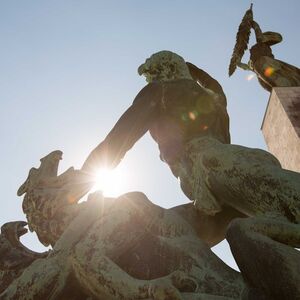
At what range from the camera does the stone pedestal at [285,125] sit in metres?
4.41

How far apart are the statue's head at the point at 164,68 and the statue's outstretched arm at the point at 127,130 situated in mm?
266

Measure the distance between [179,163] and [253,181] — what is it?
2.47 ft

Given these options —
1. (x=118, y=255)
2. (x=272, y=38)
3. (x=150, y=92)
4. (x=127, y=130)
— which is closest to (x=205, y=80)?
(x=150, y=92)

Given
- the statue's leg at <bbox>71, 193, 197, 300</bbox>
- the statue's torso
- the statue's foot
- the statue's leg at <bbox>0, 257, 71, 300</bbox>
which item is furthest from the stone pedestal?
the statue's leg at <bbox>0, 257, 71, 300</bbox>

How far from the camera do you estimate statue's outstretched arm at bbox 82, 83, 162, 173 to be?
2.97 m

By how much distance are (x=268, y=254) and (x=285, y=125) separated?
300 cm

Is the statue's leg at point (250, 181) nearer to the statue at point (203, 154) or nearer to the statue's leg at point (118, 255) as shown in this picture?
the statue at point (203, 154)

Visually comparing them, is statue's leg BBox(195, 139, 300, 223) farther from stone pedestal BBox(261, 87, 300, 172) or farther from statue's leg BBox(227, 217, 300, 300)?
stone pedestal BBox(261, 87, 300, 172)

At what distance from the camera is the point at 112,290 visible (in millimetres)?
2061

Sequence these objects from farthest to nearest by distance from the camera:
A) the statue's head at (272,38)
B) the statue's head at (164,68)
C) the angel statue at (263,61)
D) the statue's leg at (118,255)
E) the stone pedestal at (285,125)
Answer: the statue's head at (272,38)
the angel statue at (263,61)
the stone pedestal at (285,125)
the statue's head at (164,68)
the statue's leg at (118,255)

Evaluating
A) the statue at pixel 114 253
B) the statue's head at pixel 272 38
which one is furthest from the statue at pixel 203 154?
the statue's head at pixel 272 38

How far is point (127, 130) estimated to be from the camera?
3.03 metres

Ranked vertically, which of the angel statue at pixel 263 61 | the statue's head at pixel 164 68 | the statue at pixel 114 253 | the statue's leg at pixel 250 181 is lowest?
the statue at pixel 114 253

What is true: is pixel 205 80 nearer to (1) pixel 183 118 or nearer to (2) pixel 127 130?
(1) pixel 183 118
